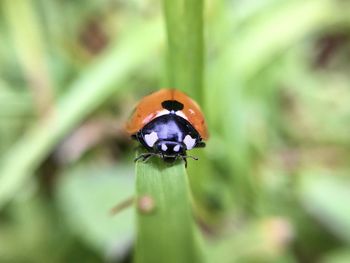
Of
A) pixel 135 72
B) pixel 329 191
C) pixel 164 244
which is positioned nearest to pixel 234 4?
pixel 135 72

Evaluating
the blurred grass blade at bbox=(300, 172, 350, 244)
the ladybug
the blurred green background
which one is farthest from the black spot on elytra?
the blurred grass blade at bbox=(300, 172, 350, 244)

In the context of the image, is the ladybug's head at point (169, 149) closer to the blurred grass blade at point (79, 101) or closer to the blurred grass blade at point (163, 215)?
the blurred grass blade at point (163, 215)

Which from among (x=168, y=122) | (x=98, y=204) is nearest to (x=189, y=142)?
(x=168, y=122)

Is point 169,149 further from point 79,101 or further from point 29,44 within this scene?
point 29,44

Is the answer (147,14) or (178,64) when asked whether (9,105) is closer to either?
(147,14)

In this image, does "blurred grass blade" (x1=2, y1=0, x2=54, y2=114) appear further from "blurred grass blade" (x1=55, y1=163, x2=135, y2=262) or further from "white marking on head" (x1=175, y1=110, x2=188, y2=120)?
"white marking on head" (x1=175, y1=110, x2=188, y2=120)
